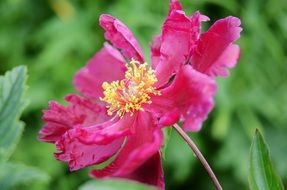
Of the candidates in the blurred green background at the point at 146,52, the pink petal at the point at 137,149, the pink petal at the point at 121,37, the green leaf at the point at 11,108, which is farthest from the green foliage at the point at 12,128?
the blurred green background at the point at 146,52

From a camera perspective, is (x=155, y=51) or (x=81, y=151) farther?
(x=155, y=51)

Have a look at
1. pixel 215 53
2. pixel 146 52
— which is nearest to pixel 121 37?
pixel 215 53

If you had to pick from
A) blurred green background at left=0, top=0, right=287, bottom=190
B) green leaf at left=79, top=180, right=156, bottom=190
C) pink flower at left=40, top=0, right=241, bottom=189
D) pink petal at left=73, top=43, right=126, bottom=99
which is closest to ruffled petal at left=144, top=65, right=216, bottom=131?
pink flower at left=40, top=0, right=241, bottom=189

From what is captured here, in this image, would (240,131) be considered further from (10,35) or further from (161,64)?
(161,64)

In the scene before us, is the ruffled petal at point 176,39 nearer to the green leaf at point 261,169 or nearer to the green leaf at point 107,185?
the green leaf at point 261,169

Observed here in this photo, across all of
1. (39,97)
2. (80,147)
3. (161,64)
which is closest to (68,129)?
(80,147)

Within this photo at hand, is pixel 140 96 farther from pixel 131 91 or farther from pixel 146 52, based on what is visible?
pixel 146 52
